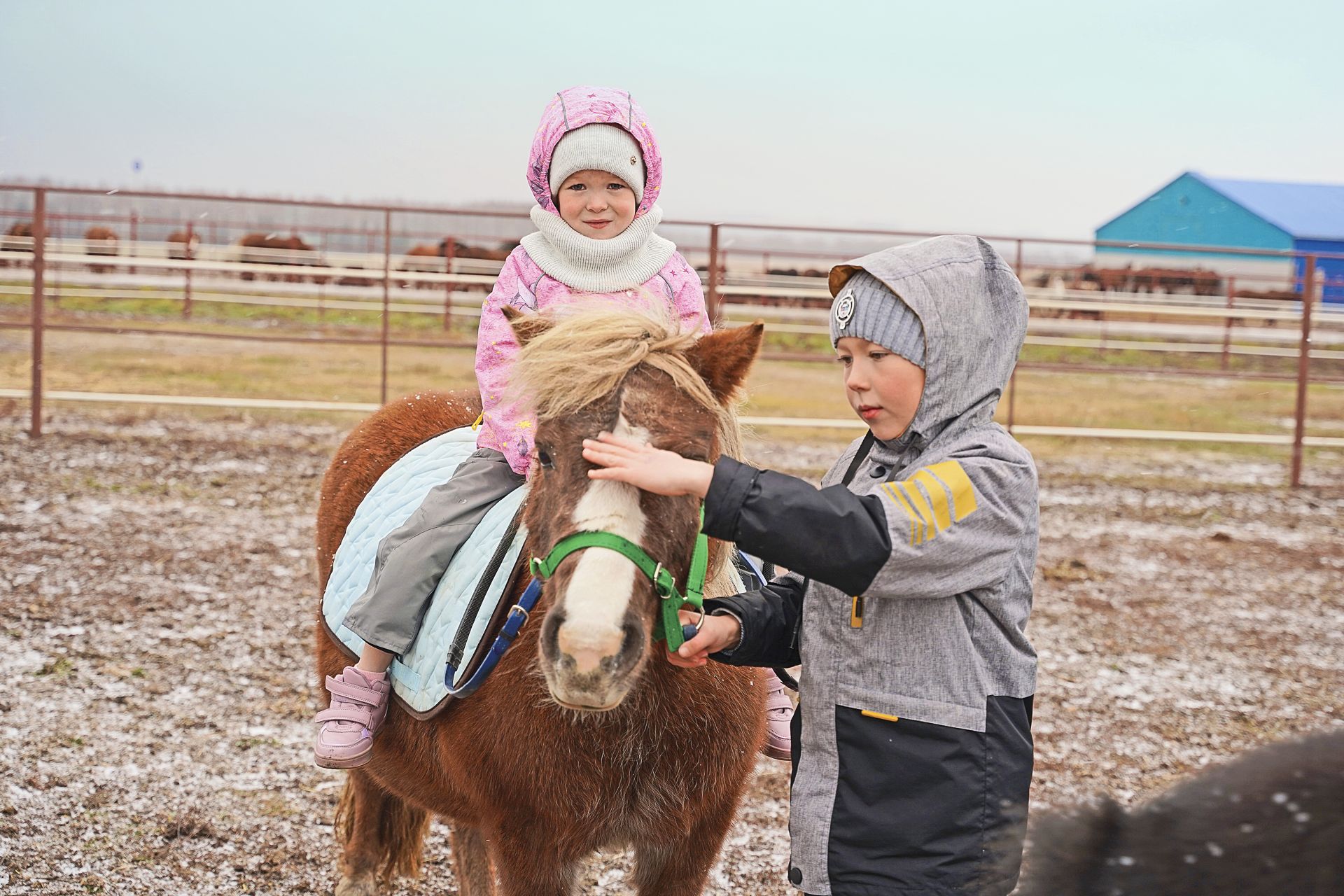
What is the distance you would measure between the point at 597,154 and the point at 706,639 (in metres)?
1.26

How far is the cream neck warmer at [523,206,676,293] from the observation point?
8.02ft

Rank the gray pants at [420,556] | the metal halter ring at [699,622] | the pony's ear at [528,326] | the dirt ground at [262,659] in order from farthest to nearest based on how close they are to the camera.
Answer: the dirt ground at [262,659] → the gray pants at [420,556] → the pony's ear at [528,326] → the metal halter ring at [699,622]

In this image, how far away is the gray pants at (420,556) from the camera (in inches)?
90.0

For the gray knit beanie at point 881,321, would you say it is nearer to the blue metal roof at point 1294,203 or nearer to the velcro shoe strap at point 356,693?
the velcro shoe strap at point 356,693

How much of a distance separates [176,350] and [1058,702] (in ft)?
45.5

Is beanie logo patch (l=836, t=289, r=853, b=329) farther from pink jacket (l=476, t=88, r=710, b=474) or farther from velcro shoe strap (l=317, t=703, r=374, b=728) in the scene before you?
velcro shoe strap (l=317, t=703, r=374, b=728)

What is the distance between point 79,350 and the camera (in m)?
14.4

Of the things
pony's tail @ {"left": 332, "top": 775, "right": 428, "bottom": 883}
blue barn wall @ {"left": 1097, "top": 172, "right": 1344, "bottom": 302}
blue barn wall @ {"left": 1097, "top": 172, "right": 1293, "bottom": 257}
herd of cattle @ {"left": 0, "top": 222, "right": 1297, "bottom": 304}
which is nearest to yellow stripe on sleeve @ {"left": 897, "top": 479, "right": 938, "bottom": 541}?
pony's tail @ {"left": 332, "top": 775, "right": 428, "bottom": 883}

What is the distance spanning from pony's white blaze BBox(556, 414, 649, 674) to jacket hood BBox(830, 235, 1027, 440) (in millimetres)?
470

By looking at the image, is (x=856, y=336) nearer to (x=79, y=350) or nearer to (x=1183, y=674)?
(x=1183, y=674)

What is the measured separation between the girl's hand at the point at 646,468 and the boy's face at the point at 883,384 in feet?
1.04

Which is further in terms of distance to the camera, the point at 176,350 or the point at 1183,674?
the point at 176,350

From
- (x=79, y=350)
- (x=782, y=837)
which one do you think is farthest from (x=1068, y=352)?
(x=782, y=837)

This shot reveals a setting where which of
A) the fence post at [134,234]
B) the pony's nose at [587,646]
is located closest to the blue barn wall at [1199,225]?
the fence post at [134,234]
